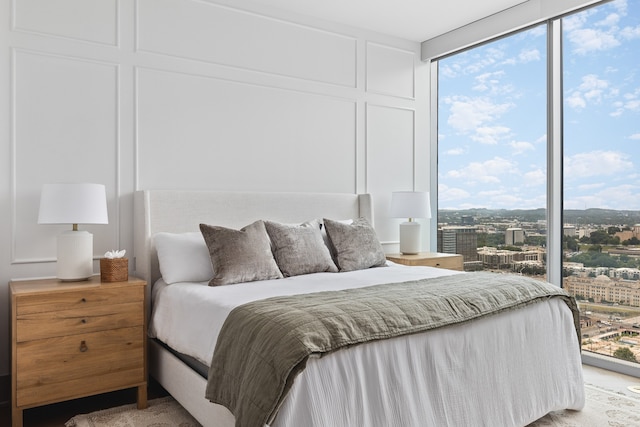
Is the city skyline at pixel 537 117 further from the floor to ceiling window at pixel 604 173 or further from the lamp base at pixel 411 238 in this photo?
the lamp base at pixel 411 238

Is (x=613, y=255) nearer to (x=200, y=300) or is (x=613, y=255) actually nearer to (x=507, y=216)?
(x=507, y=216)

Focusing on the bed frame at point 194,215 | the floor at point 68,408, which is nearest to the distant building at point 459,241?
the bed frame at point 194,215

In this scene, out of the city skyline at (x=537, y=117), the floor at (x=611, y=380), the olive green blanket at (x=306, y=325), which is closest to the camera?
the olive green blanket at (x=306, y=325)

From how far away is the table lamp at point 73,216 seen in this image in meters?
2.67

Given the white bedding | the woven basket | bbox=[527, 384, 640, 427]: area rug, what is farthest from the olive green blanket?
the woven basket

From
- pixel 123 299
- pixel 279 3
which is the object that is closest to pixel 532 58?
pixel 279 3

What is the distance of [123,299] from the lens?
273 centimetres

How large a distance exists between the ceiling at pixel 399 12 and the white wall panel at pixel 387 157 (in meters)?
0.72

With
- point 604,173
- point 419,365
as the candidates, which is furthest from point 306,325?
point 604,173

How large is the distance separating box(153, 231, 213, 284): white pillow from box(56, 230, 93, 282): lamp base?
1.38 feet

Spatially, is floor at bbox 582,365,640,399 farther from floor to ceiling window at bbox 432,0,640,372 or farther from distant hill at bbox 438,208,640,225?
distant hill at bbox 438,208,640,225

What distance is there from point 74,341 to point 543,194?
135 inches

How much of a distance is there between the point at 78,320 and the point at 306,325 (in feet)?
4.81

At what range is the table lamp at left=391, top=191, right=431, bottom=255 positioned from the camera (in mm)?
4297
